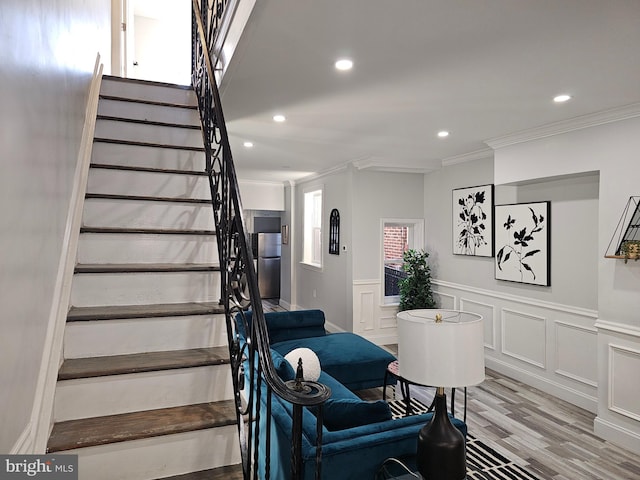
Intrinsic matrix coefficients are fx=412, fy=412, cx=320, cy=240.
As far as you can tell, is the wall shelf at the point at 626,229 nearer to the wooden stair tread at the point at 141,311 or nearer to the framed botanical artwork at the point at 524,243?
the framed botanical artwork at the point at 524,243

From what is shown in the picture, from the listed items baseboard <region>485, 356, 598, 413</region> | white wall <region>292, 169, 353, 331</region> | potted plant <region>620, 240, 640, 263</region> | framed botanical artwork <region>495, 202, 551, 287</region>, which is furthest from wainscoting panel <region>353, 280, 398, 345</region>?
potted plant <region>620, 240, 640, 263</region>

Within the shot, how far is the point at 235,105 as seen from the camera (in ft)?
11.6

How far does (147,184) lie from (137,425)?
160 cm

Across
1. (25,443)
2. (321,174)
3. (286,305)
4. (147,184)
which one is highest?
(321,174)

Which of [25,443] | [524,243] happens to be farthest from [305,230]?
[25,443]

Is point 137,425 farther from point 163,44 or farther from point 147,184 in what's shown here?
point 163,44

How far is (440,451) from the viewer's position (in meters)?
1.83

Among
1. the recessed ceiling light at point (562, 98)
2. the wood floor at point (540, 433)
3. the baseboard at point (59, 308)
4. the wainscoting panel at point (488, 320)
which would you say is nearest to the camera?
the baseboard at point (59, 308)

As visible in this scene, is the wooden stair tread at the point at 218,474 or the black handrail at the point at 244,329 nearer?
the black handrail at the point at 244,329

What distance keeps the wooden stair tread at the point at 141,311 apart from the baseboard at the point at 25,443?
596 mm

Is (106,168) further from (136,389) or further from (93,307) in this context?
(136,389)

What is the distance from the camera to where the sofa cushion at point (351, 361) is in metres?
4.00

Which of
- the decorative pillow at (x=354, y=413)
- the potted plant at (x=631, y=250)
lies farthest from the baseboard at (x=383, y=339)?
the decorative pillow at (x=354, y=413)

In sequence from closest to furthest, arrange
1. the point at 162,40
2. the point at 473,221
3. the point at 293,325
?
1. the point at 293,325
2. the point at 473,221
3. the point at 162,40
